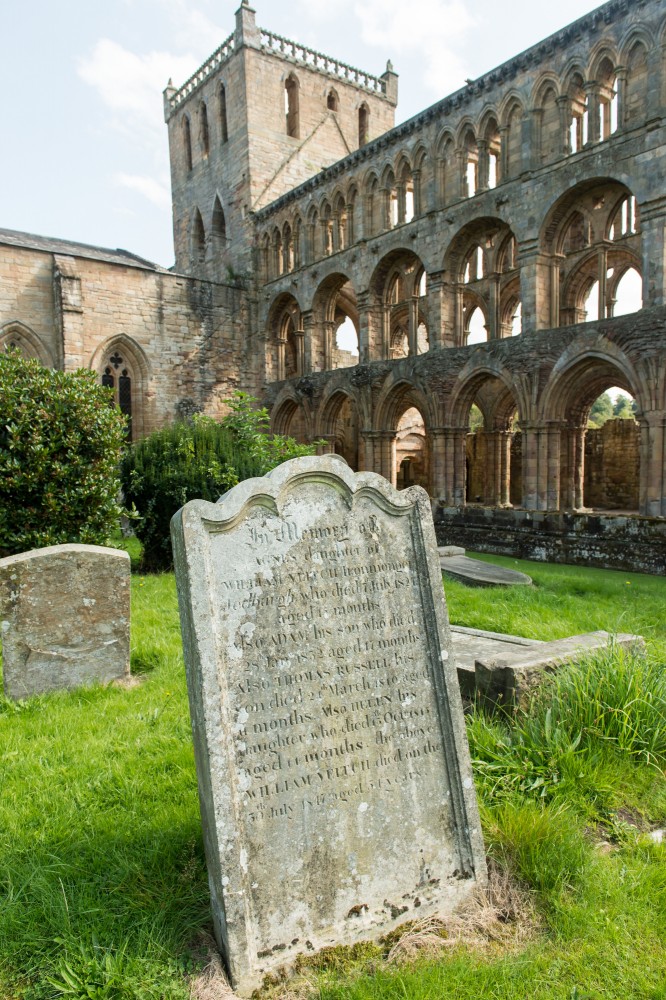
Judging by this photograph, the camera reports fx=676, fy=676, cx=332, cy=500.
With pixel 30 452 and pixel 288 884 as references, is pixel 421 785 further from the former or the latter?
pixel 30 452

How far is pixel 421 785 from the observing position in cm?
269

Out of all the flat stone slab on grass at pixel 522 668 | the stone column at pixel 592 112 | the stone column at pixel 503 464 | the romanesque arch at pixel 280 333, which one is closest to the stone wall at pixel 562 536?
the flat stone slab on grass at pixel 522 668

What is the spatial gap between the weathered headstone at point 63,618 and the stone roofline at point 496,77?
15289 mm

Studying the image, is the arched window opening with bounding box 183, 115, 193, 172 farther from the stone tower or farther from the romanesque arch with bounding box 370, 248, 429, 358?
the romanesque arch with bounding box 370, 248, 429, 358

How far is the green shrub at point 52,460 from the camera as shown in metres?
7.91

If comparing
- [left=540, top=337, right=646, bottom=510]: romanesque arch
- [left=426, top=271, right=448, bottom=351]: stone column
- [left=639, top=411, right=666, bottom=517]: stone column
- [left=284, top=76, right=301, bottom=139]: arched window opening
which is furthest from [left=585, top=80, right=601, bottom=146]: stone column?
[left=284, top=76, right=301, bottom=139]: arched window opening

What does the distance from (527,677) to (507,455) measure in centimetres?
2091

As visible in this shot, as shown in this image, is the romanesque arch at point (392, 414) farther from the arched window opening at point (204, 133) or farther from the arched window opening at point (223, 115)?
the arched window opening at point (204, 133)

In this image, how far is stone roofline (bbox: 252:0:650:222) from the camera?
13914 millimetres

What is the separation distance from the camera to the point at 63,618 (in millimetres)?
5230

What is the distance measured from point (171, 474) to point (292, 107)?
21.3 meters

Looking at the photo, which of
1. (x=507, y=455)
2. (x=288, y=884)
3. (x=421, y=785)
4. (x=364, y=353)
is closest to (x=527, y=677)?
(x=421, y=785)

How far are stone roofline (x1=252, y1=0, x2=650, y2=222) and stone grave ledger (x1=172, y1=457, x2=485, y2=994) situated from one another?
51.7 feet

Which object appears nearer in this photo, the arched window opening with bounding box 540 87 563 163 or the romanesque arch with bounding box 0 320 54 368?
the arched window opening with bounding box 540 87 563 163
